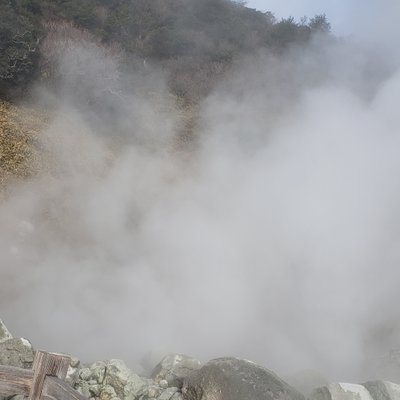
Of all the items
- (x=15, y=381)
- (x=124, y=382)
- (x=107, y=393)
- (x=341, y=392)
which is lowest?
(x=107, y=393)

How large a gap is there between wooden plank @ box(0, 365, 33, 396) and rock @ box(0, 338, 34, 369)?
4.12 feet

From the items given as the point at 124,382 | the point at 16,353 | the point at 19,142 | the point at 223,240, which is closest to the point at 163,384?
the point at 124,382

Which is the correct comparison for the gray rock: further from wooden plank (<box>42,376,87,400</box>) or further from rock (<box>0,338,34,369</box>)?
Answer: rock (<box>0,338,34,369</box>)

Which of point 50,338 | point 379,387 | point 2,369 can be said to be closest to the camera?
point 2,369

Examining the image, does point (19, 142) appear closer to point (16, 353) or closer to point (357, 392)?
point (16, 353)

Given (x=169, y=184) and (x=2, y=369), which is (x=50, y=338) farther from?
(x=169, y=184)

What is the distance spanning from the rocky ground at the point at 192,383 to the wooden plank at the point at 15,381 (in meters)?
1.25

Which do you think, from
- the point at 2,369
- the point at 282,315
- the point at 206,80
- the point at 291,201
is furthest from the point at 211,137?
the point at 2,369

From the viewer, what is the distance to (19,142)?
8891mm

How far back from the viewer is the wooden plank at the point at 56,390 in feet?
8.84

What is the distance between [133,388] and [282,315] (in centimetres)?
257

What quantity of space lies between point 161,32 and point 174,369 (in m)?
12.3

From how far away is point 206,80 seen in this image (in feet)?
44.7

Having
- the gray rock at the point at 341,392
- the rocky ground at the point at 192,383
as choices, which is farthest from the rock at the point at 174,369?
the gray rock at the point at 341,392
